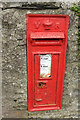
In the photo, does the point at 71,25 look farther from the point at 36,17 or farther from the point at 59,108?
the point at 59,108

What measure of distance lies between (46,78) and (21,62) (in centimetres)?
47

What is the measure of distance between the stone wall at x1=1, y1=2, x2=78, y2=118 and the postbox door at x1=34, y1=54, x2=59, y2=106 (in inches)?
7.5

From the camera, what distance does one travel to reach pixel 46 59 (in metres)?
1.69

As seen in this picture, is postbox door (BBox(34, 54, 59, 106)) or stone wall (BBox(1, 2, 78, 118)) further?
postbox door (BBox(34, 54, 59, 106))

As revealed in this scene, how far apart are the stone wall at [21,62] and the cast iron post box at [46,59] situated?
85 mm

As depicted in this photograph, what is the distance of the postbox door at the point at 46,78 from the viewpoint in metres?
1.69

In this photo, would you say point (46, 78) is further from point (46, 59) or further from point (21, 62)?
point (21, 62)

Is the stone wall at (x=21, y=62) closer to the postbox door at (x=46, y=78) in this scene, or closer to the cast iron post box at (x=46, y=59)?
the cast iron post box at (x=46, y=59)

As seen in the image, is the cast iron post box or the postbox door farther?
the postbox door

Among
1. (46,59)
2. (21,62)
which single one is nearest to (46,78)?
(46,59)

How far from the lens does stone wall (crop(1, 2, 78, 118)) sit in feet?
5.04

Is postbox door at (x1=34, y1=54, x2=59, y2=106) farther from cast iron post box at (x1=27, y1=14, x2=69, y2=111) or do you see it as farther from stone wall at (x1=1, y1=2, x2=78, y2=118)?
stone wall at (x1=1, y1=2, x2=78, y2=118)

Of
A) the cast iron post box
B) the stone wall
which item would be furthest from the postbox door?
the stone wall

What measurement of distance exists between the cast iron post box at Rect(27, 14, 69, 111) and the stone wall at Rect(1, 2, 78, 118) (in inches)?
3.3
